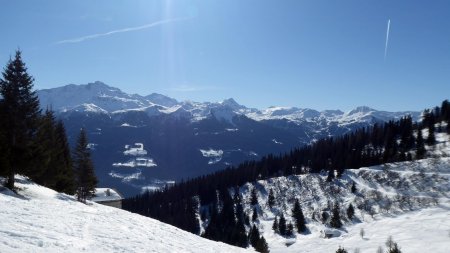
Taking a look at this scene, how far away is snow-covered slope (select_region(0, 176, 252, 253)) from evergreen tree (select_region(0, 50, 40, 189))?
529 centimetres

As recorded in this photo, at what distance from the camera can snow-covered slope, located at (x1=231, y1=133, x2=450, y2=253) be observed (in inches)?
3137

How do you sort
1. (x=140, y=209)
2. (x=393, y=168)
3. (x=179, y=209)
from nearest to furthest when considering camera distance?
(x=393, y=168), (x=179, y=209), (x=140, y=209)

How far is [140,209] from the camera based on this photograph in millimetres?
187000

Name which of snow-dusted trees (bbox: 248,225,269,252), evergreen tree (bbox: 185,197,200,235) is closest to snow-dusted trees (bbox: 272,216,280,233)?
snow-dusted trees (bbox: 248,225,269,252)

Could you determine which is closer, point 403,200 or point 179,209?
point 403,200

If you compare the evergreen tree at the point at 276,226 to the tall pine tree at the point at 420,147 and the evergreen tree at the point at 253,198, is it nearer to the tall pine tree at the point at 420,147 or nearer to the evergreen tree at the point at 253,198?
the evergreen tree at the point at 253,198

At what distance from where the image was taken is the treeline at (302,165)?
14550 cm

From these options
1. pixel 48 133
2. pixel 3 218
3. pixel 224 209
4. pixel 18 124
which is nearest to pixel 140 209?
pixel 224 209

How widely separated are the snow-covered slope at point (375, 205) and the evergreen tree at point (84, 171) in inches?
Result: 2065

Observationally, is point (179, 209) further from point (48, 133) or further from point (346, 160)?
point (48, 133)

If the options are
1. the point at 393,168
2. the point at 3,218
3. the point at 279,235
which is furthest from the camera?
the point at 393,168

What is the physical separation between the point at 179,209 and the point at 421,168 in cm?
9646

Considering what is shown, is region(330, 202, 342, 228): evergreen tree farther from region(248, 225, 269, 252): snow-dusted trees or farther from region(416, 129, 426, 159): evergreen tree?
region(416, 129, 426, 159): evergreen tree

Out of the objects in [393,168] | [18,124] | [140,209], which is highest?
[18,124]
